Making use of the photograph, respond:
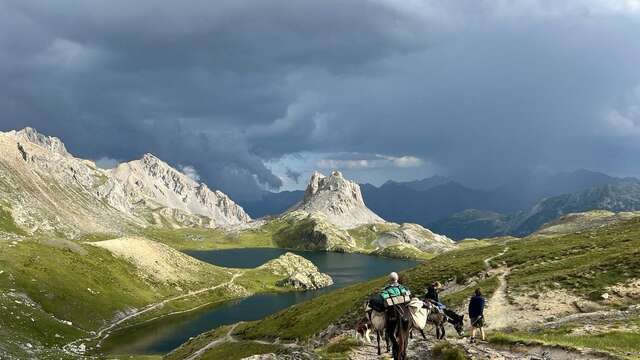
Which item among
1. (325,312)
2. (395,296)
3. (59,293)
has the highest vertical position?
(395,296)

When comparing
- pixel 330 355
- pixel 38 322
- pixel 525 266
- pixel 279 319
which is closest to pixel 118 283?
pixel 38 322

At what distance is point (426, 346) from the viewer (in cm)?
3083

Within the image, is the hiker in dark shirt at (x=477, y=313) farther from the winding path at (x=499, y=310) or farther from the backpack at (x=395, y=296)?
the winding path at (x=499, y=310)

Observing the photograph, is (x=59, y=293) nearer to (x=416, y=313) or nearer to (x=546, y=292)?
(x=546, y=292)

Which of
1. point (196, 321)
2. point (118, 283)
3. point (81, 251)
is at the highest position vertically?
point (81, 251)

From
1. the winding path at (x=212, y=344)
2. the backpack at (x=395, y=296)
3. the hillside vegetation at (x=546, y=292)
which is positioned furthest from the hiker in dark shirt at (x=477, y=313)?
the winding path at (x=212, y=344)

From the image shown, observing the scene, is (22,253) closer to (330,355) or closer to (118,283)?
(118,283)

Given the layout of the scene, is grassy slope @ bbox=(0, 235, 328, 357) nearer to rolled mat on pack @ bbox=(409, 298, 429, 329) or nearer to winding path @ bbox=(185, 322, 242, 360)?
winding path @ bbox=(185, 322, 242, 360)

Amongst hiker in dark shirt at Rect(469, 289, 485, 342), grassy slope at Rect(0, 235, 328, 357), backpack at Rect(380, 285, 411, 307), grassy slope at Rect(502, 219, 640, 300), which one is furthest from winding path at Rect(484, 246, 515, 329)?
grassy slope at Rect(0, 235, 328, 357)

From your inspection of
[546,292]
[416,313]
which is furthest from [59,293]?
[416,313]

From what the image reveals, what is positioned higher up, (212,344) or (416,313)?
(416,313)

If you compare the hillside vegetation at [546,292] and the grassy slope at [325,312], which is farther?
the grassy slope at [325,312]

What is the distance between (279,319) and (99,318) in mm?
73806

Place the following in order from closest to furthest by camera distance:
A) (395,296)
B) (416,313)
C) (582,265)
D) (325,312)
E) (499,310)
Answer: (395,296) → (416,313) → (499,310) → (582,265) → (325,312)
